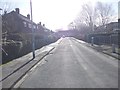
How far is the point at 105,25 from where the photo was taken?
289 ft

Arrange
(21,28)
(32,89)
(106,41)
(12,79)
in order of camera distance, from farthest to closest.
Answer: (21,28) → (106,41) → (12,79) → (32,89)

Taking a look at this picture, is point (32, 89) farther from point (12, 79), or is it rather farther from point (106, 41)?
point (106, 41)

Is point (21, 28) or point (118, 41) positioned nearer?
point (118, 41)

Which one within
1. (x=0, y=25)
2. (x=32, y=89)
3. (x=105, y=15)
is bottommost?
(x=32, y=89)

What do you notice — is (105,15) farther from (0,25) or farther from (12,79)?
(12,79)

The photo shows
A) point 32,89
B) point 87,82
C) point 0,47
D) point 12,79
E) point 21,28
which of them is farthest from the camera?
point 21,28

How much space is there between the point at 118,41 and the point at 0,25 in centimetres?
1677

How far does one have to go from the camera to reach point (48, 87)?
371 inches

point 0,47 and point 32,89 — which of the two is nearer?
point 32,89

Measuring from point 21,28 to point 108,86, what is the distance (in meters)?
51.3

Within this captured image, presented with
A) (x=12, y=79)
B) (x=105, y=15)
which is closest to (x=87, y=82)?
(x=12, y=79)

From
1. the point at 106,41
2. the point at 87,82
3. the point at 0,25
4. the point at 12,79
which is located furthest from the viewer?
the point at 106,41

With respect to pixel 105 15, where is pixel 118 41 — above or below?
below

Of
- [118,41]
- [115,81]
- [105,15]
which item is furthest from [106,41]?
[105,15]
